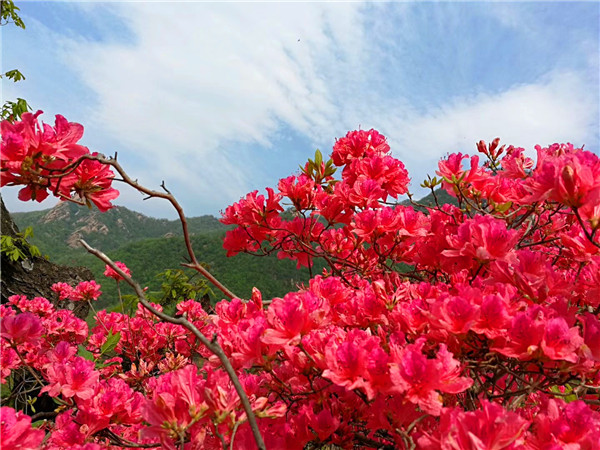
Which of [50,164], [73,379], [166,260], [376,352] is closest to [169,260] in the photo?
[166,260]

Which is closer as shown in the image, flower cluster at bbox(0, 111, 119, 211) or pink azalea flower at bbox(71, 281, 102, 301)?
Answer: flower cluster at bbox(0, 111, 119, 211)

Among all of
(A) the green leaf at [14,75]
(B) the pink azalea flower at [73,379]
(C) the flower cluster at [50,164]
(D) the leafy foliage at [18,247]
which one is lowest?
(D) the leafy foliage at [18,247]

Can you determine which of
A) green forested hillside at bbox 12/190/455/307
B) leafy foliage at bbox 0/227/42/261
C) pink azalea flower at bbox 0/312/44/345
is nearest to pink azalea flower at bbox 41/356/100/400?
pink azalea flower at bbox 0/312/44/345

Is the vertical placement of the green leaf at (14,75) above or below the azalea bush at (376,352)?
above

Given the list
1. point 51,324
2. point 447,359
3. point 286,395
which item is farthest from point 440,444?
point 51,324

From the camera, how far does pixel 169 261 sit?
76.3ft

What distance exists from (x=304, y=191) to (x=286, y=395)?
982 millimetres

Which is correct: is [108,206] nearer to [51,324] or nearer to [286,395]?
[286,395]

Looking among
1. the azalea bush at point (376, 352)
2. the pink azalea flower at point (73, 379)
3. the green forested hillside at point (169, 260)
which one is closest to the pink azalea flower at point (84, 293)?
the green forested hillside at point (169, 260)

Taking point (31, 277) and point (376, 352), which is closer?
point (376, 352)

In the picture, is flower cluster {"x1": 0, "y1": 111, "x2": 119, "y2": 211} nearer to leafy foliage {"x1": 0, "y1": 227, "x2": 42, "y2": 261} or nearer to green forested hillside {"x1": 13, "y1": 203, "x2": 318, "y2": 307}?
green forested hillside {"x1": 13, "y1": 203, "x2": 318, "y2": 307}

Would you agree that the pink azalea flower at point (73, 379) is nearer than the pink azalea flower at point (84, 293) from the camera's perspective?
Yes

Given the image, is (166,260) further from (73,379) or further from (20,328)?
(73,379)

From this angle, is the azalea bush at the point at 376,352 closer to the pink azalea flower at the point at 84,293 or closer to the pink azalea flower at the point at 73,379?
the pink azalea flower at the point at 73,379
